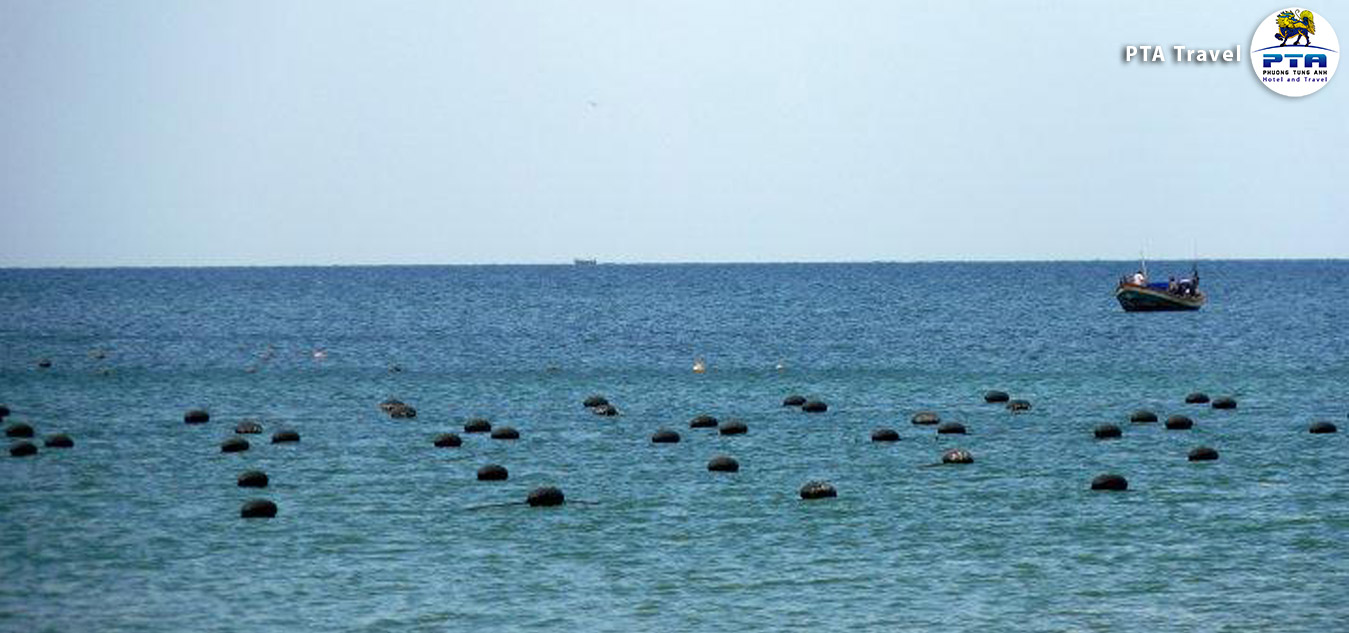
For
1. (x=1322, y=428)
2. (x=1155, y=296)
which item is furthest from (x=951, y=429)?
(x=1155, y=296)

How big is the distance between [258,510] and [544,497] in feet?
20.6

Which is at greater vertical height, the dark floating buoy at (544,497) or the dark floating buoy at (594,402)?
the dark floating buoy at (544,497)

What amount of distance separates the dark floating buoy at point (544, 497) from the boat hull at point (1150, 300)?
123140 mm

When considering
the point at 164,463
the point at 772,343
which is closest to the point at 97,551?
the point at 164,463

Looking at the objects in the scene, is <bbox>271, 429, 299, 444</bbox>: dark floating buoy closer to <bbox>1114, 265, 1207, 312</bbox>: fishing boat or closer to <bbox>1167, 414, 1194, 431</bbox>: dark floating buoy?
<bbox>1167, 414, 1194, 431</bbox>: dark floating buoy

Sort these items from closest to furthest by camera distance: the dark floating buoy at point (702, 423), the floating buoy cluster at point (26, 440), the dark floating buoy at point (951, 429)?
the floating buoy cluster at point (26, 440) → the dark floating buoy at point (951, 429) → the dark floating buoy at point (702, 423)

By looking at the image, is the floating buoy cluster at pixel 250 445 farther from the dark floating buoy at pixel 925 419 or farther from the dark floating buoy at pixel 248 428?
the dark floating buoy at pixel 925 419

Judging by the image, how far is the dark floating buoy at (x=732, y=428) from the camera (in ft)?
214

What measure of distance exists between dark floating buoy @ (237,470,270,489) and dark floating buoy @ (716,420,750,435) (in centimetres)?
1744

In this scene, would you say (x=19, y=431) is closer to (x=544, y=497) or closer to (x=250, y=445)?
(x=250, y=445)

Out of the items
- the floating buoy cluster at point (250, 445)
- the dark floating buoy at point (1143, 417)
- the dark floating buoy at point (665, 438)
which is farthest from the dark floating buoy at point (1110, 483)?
the floating buoy cluster at point (250, 445)

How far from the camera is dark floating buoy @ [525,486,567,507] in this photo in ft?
156

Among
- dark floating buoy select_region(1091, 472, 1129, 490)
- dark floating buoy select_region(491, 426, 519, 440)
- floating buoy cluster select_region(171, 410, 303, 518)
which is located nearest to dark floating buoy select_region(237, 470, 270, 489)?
floating buoy cluster select_region(171, 410, 303, 518)

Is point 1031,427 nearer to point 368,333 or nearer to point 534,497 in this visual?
point 534,497
